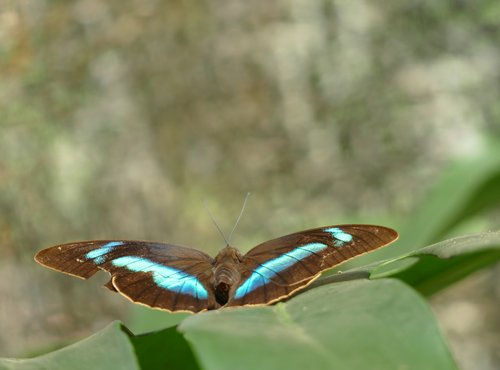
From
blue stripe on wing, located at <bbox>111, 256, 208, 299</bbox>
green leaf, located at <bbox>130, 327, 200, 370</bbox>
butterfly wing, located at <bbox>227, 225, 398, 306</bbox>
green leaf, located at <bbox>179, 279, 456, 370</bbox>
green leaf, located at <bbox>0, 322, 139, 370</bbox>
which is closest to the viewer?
green leaf, located at <bbox>179, 279, 456, 370</bbox>

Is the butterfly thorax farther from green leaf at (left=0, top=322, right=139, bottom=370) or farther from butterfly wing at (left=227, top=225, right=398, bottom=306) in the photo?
green leaf at (left=0, top=322, right=139, bottom=370)

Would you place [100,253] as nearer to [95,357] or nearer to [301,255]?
[301,255]

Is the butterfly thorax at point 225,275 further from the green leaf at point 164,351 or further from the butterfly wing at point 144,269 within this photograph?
the green leaf at point 164,351

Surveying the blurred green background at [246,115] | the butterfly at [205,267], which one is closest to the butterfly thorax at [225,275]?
the butterfly at [205,267]

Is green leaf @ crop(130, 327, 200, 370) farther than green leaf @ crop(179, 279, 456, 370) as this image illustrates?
Yes

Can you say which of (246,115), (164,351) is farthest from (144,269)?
(246,115)

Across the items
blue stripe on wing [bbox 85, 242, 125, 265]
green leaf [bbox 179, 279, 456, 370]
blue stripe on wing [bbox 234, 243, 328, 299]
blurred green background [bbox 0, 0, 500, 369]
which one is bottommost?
green leaf [bbox 179, 279, 456, 370]

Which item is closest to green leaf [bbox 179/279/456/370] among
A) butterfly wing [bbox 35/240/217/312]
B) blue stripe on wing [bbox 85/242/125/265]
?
butterfly wing [bbox 35/240/217/312]
